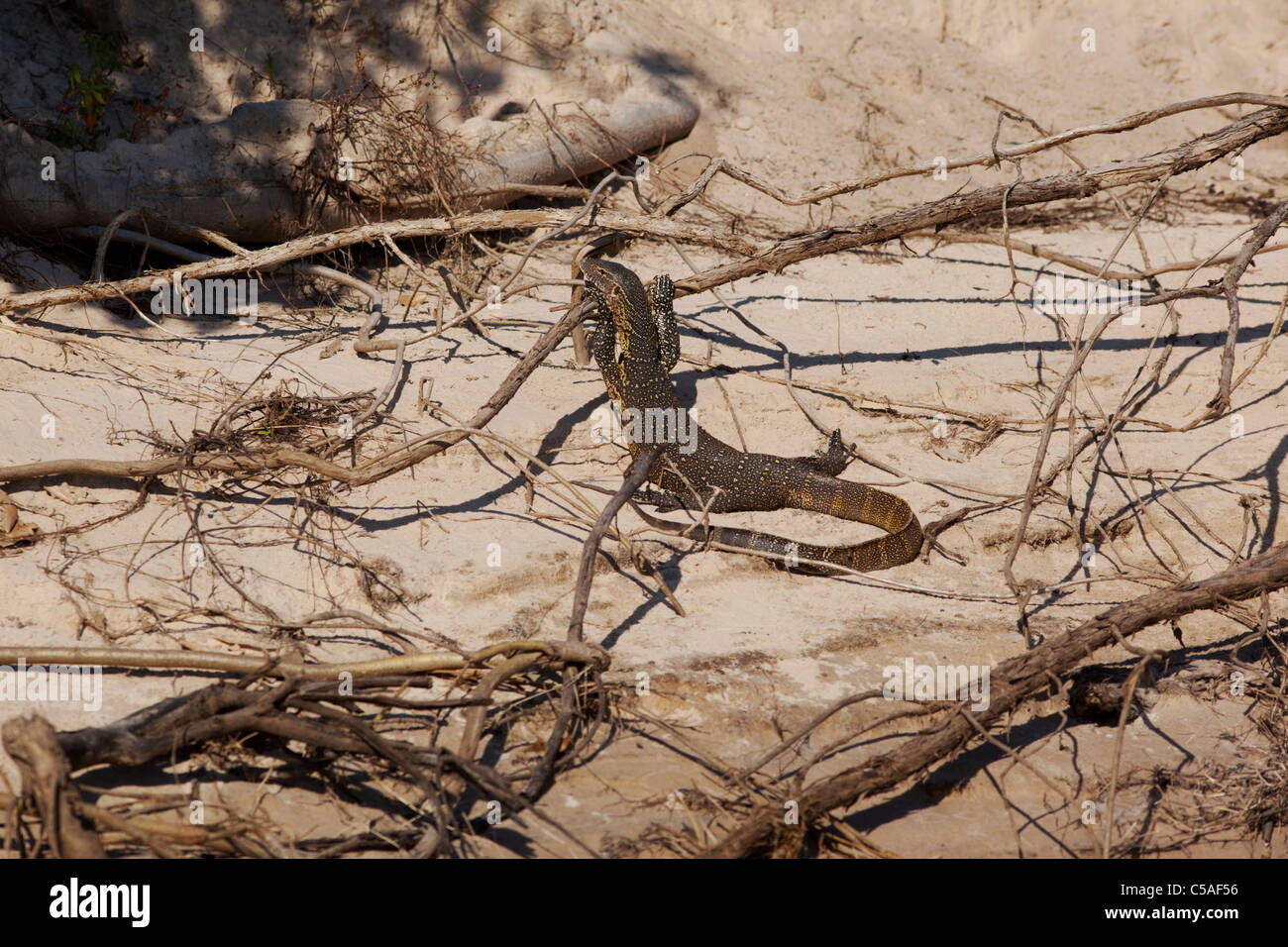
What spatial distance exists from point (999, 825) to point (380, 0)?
8.61 m

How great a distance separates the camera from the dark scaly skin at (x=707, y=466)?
16.8 ft

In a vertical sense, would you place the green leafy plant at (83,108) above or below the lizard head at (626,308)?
above

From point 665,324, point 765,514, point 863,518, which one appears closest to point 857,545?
point 863,518

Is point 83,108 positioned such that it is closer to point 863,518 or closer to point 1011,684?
point 863,518

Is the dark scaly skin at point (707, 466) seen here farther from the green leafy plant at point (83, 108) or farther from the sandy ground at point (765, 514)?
the green leafy plant at point (83, 108)

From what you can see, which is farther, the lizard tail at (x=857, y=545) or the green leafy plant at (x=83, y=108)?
the green leafy plant at (x=83, y=108)

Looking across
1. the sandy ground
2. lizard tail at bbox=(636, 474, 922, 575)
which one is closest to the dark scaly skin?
lizard tail at bbox=(636, 474, 922, 575)

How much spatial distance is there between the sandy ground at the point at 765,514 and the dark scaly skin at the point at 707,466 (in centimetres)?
16

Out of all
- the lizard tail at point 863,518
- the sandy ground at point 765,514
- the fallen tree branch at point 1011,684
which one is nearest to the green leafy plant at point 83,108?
the sandy ground at point 765,514

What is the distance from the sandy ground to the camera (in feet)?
12.6

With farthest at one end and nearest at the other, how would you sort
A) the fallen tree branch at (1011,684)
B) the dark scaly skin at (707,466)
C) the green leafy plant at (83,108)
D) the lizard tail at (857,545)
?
the green leafy plant at (83,108), the dark scaly skin at (707,466), the lizard tail at (857,545), the fallen tree branch at (1011,684)

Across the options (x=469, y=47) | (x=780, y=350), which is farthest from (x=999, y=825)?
(x=469, y=47)

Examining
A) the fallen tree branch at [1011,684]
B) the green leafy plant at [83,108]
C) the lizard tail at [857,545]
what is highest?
the green leafy plant at [83,108]

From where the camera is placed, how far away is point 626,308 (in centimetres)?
585
